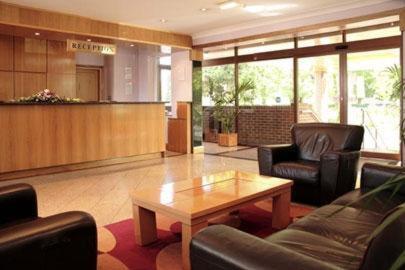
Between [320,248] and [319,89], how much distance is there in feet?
20.4

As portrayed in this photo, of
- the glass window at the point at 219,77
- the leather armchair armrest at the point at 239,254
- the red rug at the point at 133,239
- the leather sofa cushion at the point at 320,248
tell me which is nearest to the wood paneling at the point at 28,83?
the glass window at the point at 219,77

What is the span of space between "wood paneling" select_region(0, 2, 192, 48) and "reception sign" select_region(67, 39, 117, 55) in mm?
209

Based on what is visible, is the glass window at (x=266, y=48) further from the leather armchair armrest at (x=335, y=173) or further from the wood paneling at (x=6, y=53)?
the wood paneling at (x=6, y=53)

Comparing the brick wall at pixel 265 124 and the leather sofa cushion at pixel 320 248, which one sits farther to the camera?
the brick wall at pixel 265 124

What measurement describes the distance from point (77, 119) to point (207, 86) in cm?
462

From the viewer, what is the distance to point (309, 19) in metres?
5.92

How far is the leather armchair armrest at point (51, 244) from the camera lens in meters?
1.52

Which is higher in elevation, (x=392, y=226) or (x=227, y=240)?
(x=392, y=226)

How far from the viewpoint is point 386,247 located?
113 cm

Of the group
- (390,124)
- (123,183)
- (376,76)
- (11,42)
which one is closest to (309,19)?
(376,76)

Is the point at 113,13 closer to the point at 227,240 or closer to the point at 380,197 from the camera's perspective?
the point at 380,197

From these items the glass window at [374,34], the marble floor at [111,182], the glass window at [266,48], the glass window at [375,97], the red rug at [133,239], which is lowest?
the red rug at [133,239]

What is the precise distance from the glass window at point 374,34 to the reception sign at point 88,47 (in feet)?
14.6

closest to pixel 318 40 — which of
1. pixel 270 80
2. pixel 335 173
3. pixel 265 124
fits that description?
pixel 270 80
